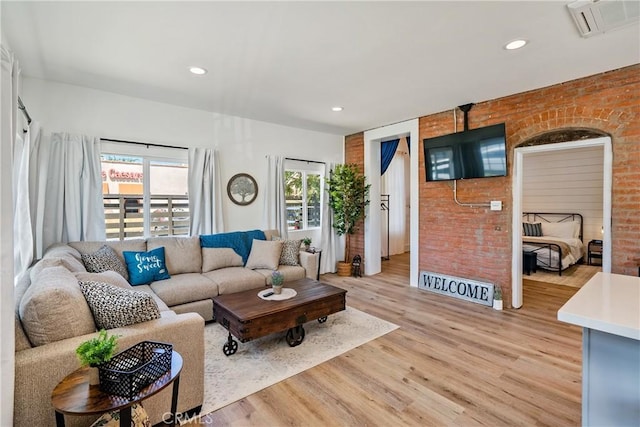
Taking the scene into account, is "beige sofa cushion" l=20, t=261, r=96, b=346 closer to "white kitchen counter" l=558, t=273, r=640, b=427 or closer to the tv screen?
"white kitchen counter" l=558, t=273, r=640, b=427

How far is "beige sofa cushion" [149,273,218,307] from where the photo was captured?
3.08m

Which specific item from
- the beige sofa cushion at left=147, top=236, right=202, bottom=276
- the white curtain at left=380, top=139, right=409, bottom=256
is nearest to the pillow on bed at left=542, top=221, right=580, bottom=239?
the white curtain at left=380, top=139, right=409, bottom=256

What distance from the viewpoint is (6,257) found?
4.28 feet

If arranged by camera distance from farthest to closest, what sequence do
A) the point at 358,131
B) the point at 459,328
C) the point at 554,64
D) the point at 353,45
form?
the point at 358,131 → the point at 459,328 → the point at 554,64 → the point at 353,45

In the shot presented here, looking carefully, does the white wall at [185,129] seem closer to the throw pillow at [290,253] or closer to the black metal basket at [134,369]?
the throw pillow at [290,253]

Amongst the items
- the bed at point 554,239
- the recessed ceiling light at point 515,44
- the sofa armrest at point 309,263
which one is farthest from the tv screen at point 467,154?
the bed at point 554,239

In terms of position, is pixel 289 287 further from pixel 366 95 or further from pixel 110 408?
pixel 366 95

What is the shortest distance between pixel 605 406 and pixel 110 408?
6.40 ft

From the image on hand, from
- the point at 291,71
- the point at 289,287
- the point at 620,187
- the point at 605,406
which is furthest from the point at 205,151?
the point at 620,187

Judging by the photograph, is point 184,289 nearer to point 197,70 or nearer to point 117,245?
point 117,245

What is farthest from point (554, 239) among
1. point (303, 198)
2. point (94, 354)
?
point (94, 354)

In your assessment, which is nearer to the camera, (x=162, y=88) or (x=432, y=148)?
(x=162, y=88)

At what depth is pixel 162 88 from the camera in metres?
3.40

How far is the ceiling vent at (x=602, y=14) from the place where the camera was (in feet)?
6.45
